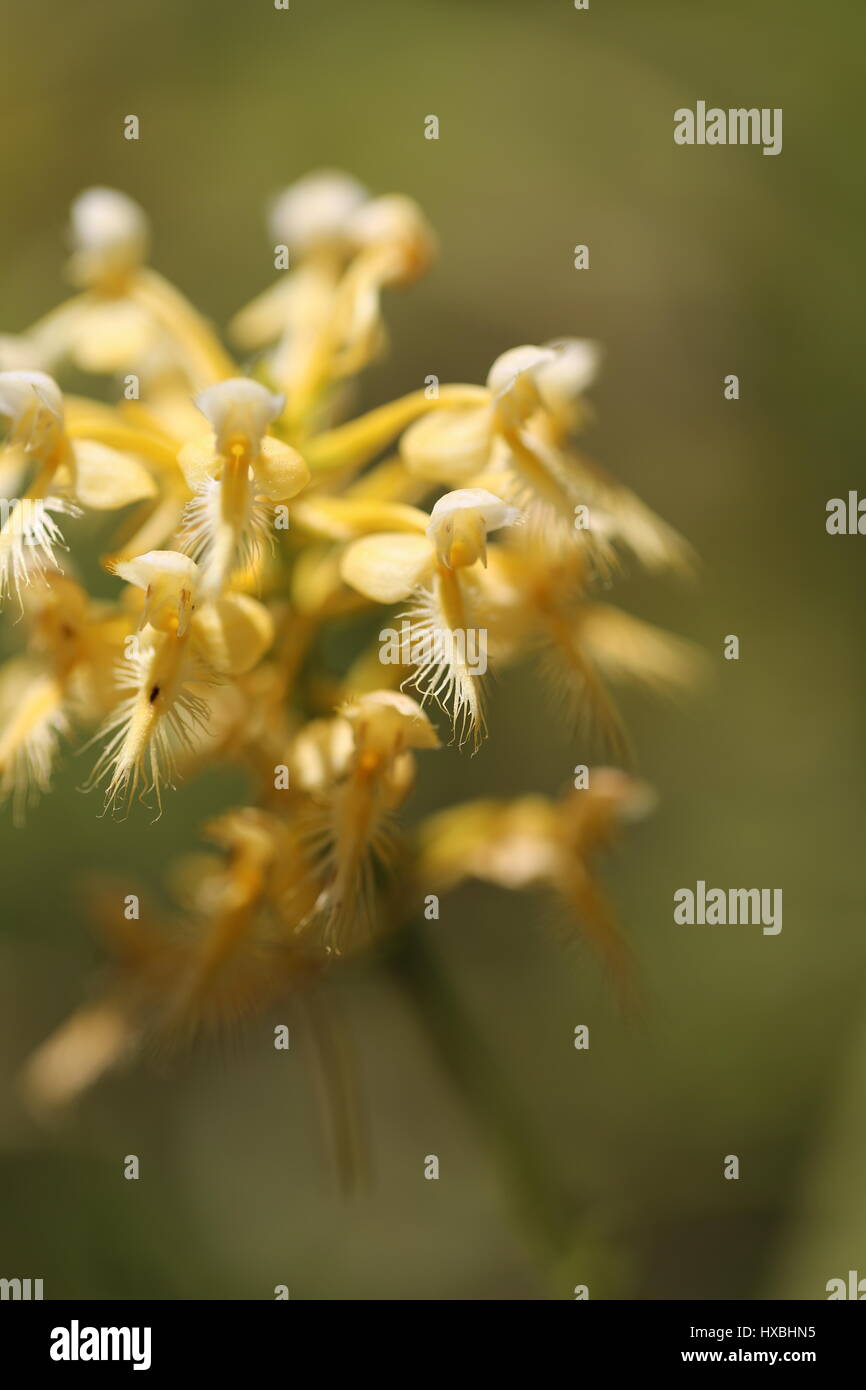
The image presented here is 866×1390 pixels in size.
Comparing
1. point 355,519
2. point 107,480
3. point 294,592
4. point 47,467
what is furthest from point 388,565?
point 47,467

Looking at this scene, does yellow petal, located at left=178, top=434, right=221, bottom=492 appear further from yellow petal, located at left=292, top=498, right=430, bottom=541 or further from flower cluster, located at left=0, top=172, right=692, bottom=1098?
yellow petal, located at left=292, top=498, right=430, bottom=541

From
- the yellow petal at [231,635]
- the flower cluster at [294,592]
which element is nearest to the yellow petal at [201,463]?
the flower cluster at [294,592]

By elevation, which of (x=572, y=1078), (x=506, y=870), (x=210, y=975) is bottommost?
(x=572, y=1078)

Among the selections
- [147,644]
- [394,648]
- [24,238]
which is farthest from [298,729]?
[24,238]

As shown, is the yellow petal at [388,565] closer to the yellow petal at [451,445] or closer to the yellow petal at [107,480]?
the yellow petal at [451,445]

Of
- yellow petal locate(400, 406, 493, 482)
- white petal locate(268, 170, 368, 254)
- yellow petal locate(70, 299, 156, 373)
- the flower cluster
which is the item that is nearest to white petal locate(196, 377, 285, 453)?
the flower cluster

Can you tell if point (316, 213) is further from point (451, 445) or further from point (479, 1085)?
point (479, 1085)

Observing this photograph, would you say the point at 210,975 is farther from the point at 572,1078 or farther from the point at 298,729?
the point at 572,1078
